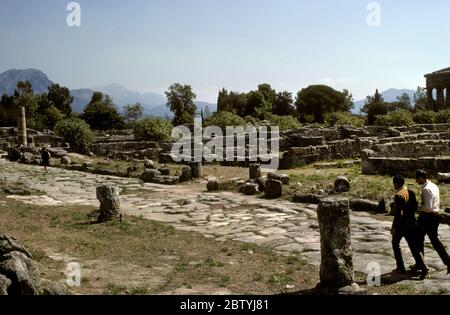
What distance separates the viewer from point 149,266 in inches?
294

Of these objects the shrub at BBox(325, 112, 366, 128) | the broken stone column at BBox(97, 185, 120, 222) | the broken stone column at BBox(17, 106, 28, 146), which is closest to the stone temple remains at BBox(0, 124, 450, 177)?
the broken stone column at BBox(17, 106, 28, 146)

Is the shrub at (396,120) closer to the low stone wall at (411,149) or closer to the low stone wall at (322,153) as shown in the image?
the low stone wall at (322,153)

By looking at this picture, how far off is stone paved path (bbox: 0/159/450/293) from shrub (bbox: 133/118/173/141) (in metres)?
15.5

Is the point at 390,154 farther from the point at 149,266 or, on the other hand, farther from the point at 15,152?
the point at 15,152

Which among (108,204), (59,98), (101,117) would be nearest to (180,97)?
(101,117)

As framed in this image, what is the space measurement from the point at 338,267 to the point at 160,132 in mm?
28076

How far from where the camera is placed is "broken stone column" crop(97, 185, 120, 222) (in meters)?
10.9

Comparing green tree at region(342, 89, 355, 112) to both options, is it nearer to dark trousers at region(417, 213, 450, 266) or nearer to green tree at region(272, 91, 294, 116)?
green tree at region(272, 91, 294, 116)

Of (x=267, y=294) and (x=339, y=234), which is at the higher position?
(x=339, y=234)

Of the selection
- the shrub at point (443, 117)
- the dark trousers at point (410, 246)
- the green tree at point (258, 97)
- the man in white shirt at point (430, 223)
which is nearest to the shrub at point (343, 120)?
the shrub at point (443, 117)

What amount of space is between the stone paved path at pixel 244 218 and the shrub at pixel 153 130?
1551 centimetres

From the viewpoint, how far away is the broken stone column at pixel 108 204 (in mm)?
10922

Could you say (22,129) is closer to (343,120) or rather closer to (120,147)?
(120,147)
